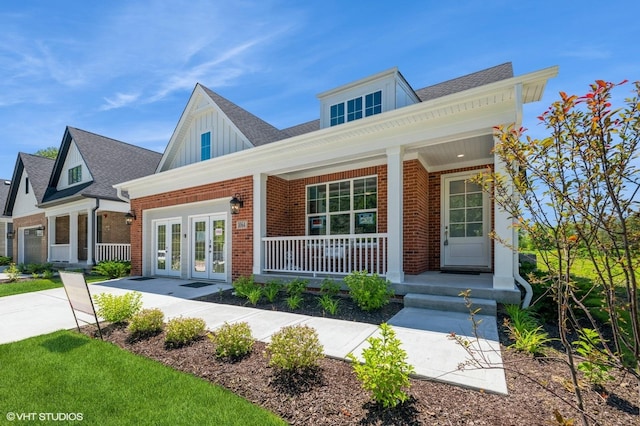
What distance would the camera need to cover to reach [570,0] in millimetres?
4285

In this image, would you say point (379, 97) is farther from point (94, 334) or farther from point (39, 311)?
point (39, 311)

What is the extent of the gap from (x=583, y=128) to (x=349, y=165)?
7.16 m

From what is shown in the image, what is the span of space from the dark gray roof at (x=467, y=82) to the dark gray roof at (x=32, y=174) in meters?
20.8

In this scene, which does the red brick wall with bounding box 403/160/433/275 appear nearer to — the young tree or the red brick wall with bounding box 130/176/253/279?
the red brick wall with bounding box 130/176/253/279

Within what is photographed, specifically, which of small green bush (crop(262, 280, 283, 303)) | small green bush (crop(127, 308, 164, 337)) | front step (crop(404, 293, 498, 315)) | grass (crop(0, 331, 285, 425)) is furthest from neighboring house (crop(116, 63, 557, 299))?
grass (crop(0, 331, 285, 425))

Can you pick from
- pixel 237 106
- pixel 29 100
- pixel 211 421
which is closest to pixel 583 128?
pixel 211 421

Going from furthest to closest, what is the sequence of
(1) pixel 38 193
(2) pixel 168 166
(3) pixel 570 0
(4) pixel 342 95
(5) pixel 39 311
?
(1) pixel 38 193 → (2) pixel 168 166 → (4) pixel 342 95 → (5) pixel 39 311 → (3) pixel 570 0

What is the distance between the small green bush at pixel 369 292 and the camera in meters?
5.43

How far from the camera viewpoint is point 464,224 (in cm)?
823

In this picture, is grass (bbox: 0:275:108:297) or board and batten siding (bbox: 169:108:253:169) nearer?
grass (bbox: 0:275:108:297)

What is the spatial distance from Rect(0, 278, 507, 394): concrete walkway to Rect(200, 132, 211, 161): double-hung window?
495cm

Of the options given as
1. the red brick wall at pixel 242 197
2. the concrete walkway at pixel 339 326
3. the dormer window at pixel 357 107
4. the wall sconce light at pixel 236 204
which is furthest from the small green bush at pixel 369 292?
the dormer window at pixel 357 107

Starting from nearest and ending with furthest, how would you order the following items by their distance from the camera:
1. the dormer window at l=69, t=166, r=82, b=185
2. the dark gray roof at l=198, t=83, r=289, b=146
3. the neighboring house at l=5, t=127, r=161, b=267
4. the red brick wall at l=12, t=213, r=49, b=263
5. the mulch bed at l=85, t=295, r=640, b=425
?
1. the mulch bed at l=85, t=295, r=640, b=425
2. the dark gray roof at l=198, t=83, r=289, b=146
3. the neighboring house at l=5, t=127, r=161, b=267
4. the dormer window at l=69, t=166, r=82, b=185
5. the red brick wall at l=12, t=213, r=49, b=263

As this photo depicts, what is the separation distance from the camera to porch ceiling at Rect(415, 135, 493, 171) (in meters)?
6.56
